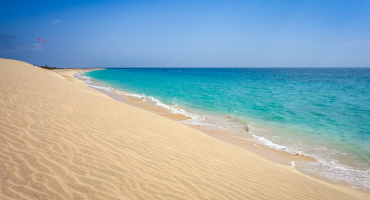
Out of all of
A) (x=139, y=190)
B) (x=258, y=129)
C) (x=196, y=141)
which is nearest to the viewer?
(x=139, y=190)

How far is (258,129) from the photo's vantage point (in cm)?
865

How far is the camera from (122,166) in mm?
3484

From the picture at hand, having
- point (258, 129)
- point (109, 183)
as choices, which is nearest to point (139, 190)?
point (109, 183)

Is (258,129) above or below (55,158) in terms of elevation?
below

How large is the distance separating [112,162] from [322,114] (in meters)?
13.1

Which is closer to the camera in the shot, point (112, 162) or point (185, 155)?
point (112, 162)

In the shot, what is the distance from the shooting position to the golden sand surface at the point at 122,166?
9.23ft

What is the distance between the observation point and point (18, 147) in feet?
11.9

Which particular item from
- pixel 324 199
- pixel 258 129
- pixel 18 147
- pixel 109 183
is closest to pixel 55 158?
pixel 18 147

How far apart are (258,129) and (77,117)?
780cm

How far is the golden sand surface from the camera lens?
111 inches

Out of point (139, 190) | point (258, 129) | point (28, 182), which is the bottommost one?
point (258, 129)

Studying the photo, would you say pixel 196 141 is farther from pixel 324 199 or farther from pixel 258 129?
pixel 258 129

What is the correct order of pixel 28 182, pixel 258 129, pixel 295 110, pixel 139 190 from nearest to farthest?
pixel 28 182 < pixel 139 190 < pixel 258 129 < pixel 295 110
